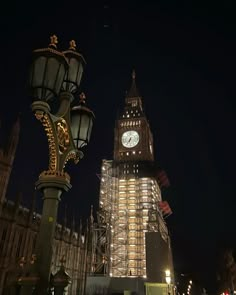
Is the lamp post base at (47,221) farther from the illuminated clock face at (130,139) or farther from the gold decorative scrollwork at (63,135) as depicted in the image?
the illuminated clock face at (130,139)

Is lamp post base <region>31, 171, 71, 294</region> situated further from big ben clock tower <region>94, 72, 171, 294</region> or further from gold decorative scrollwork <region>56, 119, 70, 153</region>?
big ben clock tower <region>94, 72, 171, 294</region>

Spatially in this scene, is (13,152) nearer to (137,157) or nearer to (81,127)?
(137,157)

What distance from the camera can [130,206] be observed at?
62219mm

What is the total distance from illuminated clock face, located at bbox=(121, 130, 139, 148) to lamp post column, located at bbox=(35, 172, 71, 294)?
225ft

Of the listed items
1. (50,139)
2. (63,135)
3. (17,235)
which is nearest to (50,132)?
(50,139)

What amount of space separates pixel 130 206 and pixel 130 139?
19897 millimetres

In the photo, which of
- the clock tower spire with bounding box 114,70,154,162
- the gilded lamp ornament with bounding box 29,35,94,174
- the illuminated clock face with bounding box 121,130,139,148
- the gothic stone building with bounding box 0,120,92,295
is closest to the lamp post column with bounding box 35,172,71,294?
the gilded lamp ornament with bounding box 29,35,94,174

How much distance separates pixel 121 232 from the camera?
58969 mm

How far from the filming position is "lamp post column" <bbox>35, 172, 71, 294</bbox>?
4.30 m

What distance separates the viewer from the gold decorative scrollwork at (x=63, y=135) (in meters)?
5.53

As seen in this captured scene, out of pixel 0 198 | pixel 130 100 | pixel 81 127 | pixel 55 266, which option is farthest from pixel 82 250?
pixel 81 127

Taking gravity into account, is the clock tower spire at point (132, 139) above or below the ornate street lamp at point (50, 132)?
above

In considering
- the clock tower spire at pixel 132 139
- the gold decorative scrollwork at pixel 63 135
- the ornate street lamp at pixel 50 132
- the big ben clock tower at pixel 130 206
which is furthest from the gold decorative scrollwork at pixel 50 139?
the clock tower spire at pixel 132 139

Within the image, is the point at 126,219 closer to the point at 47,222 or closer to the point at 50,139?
the point at 50,139
